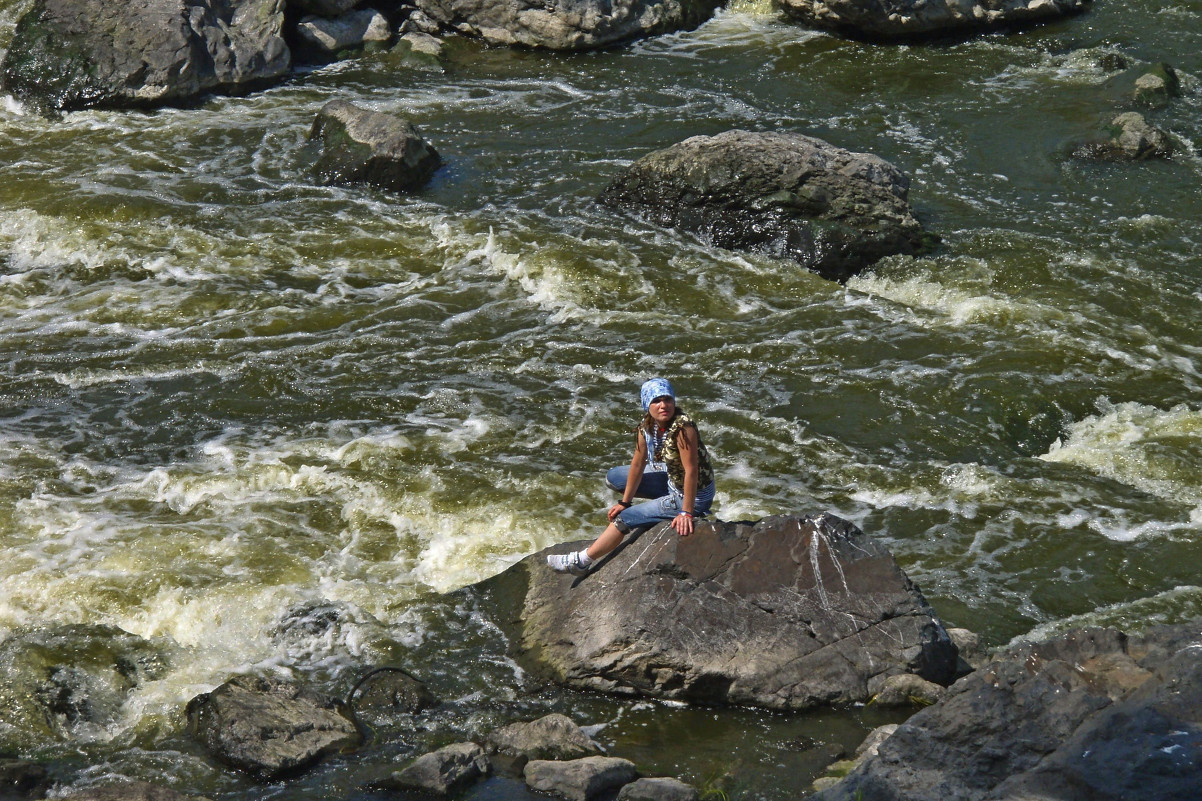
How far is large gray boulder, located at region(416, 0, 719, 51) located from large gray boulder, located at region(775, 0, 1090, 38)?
2786 mm

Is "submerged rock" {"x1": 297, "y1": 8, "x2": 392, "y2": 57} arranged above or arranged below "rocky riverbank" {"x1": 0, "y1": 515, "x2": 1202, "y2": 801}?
above

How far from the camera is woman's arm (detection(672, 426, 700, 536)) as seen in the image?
7.21 metres

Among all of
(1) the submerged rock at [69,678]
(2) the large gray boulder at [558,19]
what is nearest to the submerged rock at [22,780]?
(1) the submerged rock at [69,678]

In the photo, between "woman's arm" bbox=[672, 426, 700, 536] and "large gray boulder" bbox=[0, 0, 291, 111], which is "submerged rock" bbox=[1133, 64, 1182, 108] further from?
"large gray boulder" bbox=[0, 0, 291, 111]

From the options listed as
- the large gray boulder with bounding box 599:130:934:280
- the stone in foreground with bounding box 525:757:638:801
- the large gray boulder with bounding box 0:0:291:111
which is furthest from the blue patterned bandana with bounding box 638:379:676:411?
the large gray boulder with bounding box 0:0:291:111

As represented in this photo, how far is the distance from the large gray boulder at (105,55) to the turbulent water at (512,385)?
49cm

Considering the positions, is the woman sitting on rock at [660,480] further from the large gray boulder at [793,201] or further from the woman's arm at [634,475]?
the large gray boulder at [793,201]

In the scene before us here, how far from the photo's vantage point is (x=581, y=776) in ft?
19.6

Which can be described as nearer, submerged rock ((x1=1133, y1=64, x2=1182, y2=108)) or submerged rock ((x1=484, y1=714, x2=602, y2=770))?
submerged rock ((x1=484, y1=714, x2=602, y2=770))

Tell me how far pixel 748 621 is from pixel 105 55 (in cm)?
1590

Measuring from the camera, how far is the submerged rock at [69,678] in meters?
6.93

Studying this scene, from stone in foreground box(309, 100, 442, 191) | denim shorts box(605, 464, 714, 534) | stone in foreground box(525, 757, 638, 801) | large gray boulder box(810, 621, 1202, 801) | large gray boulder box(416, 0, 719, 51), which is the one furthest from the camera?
large gray boulder box(416, 0, 719, 51)

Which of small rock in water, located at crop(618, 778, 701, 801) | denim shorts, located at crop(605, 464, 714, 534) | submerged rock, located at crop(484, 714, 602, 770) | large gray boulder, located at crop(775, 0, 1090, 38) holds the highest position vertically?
large gray boulder, located at crop(775, 0, 1090, 38)

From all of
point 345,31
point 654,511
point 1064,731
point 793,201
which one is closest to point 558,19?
point 345,31
